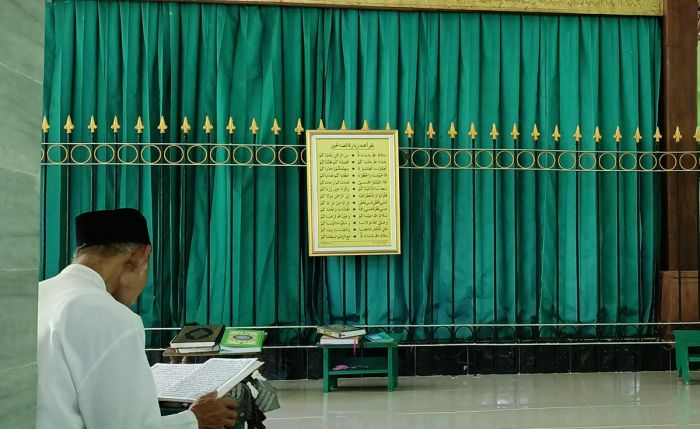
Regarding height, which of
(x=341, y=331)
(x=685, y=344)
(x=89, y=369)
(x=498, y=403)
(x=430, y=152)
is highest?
(x=430, y=152)

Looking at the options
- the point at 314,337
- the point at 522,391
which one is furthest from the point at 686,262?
the point at 314,337

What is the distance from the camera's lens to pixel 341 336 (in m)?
5.13

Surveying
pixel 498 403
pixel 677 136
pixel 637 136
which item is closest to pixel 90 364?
pixel 498 403

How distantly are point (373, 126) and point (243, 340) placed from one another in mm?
2180

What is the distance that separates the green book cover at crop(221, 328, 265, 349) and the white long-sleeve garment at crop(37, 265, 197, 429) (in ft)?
8.30

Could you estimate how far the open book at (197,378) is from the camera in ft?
7.55

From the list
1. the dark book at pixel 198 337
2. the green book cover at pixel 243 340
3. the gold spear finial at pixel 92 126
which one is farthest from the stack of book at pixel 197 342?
the gold spear finial at pixel 92 126

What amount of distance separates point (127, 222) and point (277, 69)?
385cm

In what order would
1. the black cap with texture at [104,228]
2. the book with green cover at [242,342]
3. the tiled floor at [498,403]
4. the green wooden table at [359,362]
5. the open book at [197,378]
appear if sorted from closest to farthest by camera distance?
the black cap with texture at [104,228]
the open book at [197,378]
the tiled floor at [498,403]
the book with green cover at [242,342]
the green wooden table at [359,362]

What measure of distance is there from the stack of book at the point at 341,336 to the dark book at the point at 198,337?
101cm

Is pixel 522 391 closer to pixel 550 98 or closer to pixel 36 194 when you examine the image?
pixel 550 98

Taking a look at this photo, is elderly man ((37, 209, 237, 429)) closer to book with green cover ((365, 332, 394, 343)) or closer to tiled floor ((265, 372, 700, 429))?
tiled floor ((265, 372, 700, 429))

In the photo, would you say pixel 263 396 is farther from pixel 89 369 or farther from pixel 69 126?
pixel 69 126

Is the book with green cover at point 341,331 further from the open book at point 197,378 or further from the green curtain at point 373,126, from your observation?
the open book at point 197,378
